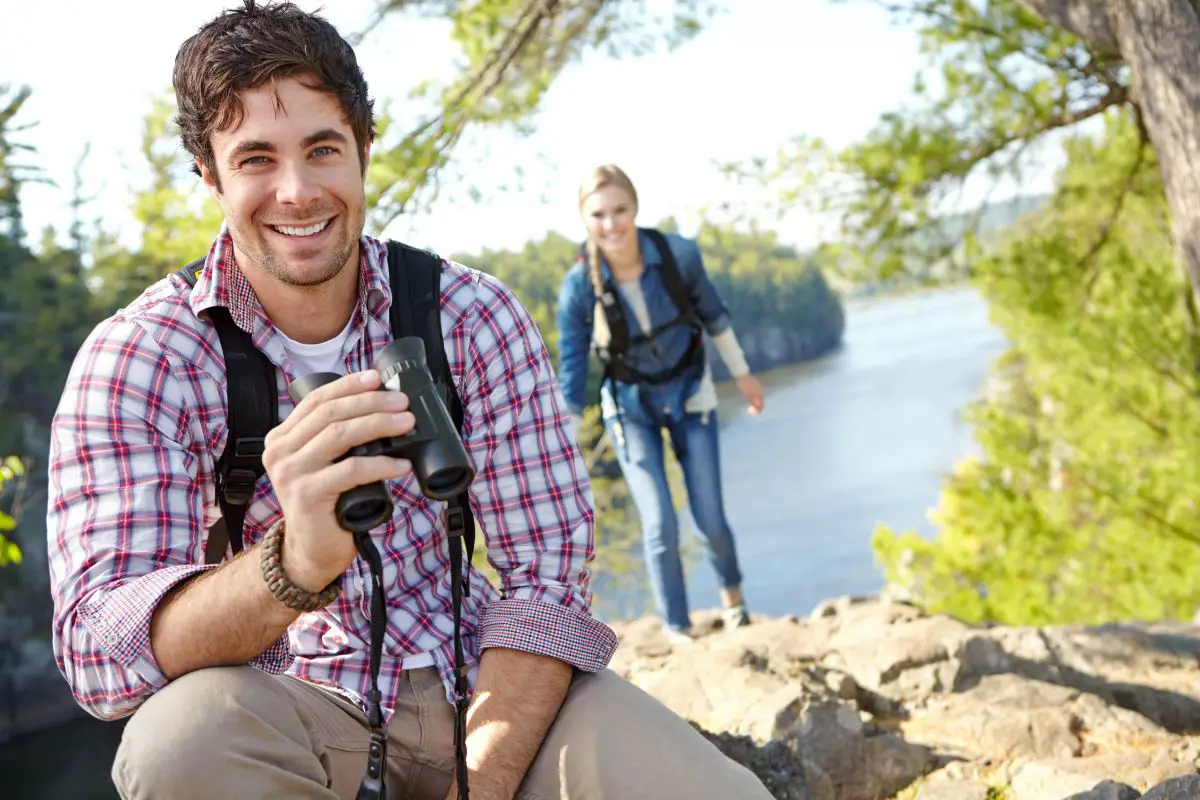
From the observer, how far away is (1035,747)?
324 centimetres

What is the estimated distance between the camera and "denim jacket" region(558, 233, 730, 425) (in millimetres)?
4457

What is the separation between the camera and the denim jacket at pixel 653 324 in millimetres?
4457

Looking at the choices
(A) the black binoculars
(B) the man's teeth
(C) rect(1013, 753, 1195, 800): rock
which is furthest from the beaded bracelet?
(C) rect(1013, 753, 1195, 800): rock

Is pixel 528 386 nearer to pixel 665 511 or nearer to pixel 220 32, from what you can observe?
pixel 220 32

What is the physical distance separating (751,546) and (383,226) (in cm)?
3450

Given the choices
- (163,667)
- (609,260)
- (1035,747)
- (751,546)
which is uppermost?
(609,260)

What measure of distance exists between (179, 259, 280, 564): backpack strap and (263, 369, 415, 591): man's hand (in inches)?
13.4

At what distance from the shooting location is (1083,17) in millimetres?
4605

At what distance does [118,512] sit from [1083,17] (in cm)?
432

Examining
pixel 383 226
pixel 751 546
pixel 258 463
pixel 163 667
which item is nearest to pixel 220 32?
pixel 258 463

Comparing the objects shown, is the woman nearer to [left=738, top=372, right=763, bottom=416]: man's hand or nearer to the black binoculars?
[left=738, top=372, right=763, bottom=416]: man's hand

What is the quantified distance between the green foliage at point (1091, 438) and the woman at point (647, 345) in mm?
5542

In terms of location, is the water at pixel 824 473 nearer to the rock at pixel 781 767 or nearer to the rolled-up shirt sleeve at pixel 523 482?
the rock at pixel 781 767

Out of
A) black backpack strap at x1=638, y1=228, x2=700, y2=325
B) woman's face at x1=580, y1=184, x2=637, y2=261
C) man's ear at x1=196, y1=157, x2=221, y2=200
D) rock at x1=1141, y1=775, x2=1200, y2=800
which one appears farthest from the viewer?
black backpack strap at x1=638, y1=228, x2=700, y2=325
